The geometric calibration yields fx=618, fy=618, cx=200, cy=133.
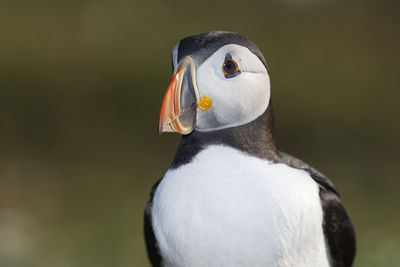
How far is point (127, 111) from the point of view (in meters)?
5.92

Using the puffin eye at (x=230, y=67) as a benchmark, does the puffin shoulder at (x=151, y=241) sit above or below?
below

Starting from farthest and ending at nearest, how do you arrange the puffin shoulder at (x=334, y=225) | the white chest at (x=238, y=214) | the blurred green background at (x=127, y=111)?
the blurred green background at (x=127, y=111) → the puffin shoulder at (x=334, y=225) → the white chest at (x=238, y=214)

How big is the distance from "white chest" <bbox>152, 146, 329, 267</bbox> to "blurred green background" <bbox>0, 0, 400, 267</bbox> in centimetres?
208

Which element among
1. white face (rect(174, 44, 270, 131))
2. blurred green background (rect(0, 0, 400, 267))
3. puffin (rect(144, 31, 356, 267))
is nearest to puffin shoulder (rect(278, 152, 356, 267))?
puffin (rect(144, 31, 356, 267))

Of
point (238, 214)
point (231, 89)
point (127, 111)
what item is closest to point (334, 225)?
point (238, 214)

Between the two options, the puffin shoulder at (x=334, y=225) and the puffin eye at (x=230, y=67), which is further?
the puffin shoulder at (x=334, y=225)

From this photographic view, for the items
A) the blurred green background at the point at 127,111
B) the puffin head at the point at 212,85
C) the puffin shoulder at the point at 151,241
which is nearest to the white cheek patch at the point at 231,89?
the puffin head at the point at 212,85

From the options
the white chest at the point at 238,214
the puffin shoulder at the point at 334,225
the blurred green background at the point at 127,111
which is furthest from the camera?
the blurred green background at the point at 127,111

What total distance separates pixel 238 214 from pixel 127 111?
4.36 m

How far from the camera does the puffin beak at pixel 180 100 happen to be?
170 centimetres

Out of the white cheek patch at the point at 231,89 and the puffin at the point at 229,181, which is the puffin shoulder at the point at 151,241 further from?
the white cheek patch at the point at 231,89

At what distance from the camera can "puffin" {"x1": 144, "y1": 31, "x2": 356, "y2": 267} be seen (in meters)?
1.67

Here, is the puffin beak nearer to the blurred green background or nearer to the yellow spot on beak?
the yellow spot on beak

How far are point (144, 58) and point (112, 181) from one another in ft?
5.69
